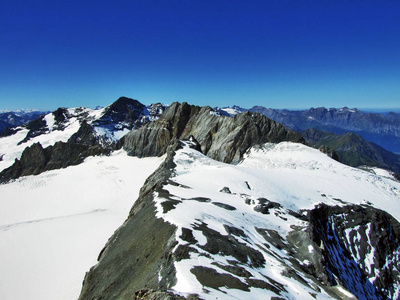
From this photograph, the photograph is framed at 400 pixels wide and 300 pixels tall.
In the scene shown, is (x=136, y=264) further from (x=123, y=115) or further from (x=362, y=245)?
(x=123, y=115)

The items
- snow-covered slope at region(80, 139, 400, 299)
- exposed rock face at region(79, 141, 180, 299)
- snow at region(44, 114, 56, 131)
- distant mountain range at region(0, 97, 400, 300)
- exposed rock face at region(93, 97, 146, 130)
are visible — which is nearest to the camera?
exposed rock face at region(79, 141, 180, 299)

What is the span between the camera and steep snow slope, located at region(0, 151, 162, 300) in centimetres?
3086

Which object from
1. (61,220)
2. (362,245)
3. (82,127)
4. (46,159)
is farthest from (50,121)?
(362,245)

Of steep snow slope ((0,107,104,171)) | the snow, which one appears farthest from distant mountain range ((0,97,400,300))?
the snow

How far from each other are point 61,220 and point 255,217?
41.8 meters

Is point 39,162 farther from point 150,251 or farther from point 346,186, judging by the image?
point 346,186

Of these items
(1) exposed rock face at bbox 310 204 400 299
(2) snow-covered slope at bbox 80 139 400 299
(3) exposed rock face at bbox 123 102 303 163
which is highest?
(3) exposed rock face at bbox 123 102 303 163

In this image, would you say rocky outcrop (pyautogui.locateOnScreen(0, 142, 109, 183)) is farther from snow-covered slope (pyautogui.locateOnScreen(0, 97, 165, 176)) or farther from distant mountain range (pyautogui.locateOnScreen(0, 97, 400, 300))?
snow-covered slope (pyautogui.locateOnScreen(0, 97, 165, 176))

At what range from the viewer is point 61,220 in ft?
163

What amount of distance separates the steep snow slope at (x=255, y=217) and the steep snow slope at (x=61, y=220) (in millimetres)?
17560

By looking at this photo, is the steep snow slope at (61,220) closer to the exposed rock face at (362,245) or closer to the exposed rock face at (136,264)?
the exposed rock face at (136,264)

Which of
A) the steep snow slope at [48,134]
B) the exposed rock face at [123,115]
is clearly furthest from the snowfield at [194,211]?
the exposed rock face at [123,115]

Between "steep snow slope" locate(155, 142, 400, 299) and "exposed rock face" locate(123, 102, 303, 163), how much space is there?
12.2 m

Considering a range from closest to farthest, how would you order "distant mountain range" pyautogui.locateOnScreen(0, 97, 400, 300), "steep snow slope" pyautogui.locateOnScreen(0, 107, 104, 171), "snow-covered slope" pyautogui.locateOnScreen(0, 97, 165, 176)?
"distant mountain range" pyautogui.locateOnScreen(0, 97, 400, 300) < "snow-covered slope" pyautogui.locateOnScreen(0, 97, 165, 176) < "steep snow slope" pyautogui.locateOnScreen(0, 107, 104, 171)
